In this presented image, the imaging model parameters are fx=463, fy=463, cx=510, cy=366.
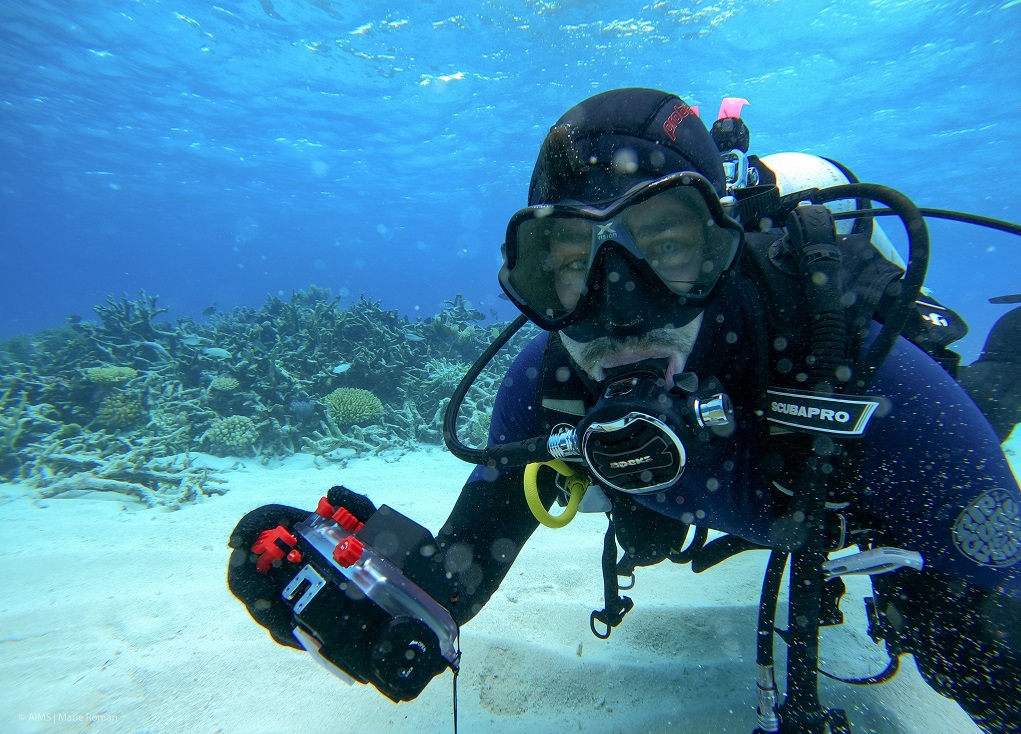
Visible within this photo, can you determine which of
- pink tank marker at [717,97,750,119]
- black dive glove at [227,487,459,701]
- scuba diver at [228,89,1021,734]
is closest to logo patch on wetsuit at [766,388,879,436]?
scuba diver at [228,89,1021,734]

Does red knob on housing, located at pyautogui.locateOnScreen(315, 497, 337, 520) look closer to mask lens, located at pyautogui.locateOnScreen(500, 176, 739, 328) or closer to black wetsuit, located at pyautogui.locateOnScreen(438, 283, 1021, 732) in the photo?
black wetsuit, located at pyautogui.locateOnScreen(438, 283, 1021, 732)

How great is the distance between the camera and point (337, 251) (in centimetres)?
10538

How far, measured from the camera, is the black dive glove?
155 centimetres

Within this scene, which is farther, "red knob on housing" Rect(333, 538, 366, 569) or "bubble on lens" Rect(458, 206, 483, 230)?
"bubble on lens" Rect(458, 206, 483, 230)

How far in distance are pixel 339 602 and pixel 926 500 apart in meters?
1.98

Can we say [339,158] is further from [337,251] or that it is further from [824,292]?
[337,251]

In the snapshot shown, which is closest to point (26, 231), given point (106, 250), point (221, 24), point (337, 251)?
point (106, 250)

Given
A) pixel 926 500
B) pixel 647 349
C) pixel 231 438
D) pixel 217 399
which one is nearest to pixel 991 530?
pixel 926 500

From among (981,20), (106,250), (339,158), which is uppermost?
(981,20)

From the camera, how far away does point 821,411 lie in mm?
1497

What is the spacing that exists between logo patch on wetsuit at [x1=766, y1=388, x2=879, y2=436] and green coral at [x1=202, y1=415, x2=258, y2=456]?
25.5 feet

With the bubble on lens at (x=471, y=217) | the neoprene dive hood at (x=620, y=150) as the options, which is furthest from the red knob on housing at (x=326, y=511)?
the bubble on lens at (x=471, y=217)

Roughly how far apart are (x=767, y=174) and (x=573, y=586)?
3.07 m

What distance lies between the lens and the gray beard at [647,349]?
171cm
